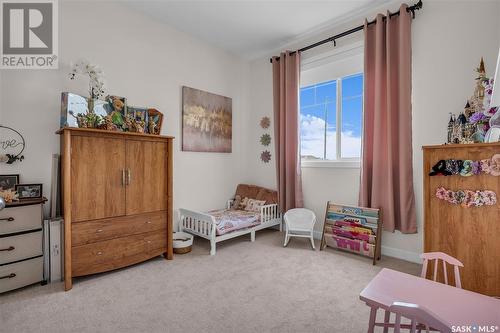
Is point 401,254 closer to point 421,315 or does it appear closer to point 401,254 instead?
point 401,254

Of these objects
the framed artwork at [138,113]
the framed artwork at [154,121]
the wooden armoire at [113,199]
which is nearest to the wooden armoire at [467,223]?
the wooden armoire at [113,199]

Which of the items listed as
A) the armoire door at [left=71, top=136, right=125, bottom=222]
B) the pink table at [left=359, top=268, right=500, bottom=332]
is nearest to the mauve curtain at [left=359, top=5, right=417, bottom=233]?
the pink table at [left=359, top=268, right=500, bottom=332]

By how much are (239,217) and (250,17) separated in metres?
2.68

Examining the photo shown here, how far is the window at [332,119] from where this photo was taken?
338 centimetres

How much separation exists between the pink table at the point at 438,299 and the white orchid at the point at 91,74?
299cm

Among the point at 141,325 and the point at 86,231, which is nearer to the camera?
the point at 141,325

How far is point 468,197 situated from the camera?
1984 millimetres

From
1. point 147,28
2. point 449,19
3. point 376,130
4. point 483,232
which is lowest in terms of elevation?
point 483,232

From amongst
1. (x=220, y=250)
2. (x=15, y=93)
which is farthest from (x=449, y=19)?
(x=15, y=93)

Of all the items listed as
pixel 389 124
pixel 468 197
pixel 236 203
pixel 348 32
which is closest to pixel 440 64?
pixel 389 124

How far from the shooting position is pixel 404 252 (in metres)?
2.91

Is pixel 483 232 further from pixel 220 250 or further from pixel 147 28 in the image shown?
pixel 147 28

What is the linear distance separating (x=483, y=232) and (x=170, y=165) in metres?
2.98
